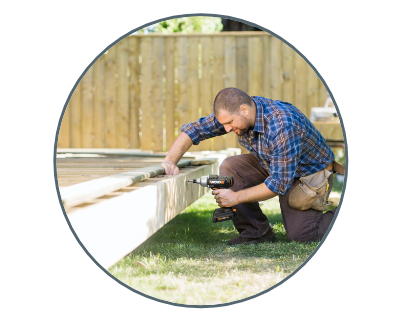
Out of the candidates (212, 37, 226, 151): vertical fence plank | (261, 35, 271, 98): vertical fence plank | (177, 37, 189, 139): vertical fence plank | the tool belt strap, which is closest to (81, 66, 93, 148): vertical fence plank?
(177, 37, 189, 139): vertical fence plank

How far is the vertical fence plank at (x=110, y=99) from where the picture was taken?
5539 mm

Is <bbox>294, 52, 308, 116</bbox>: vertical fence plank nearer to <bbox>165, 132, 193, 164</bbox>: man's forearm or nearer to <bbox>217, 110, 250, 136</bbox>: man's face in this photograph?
<bbox>165, 132, 193, 164</bbox>: man's forearm

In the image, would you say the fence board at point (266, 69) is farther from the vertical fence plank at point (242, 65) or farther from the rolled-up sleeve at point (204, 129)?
the rolled-up sleeve at point (204, 129)

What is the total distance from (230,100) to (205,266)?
36.0 inches

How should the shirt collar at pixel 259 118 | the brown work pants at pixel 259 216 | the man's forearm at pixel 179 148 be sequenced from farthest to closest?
the brown work pants at pixel 259 216
the man's forearm at pixel 179 148
the shirt collar at pixel 259 118

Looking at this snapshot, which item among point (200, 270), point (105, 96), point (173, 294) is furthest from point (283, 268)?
point (105, 96)

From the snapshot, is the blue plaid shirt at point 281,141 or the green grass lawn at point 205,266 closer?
the green grass lawn at point 205,266

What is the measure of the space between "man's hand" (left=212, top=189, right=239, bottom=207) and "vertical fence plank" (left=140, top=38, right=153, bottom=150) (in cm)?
319

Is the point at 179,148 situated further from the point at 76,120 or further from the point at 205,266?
the point at 76,120

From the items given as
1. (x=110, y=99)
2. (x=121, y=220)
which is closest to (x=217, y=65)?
(x=110, y=99)

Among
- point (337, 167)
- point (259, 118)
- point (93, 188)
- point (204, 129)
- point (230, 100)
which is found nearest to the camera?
point (93, 188)

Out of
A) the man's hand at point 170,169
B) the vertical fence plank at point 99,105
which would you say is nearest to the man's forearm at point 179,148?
the man's hand at point 170,169

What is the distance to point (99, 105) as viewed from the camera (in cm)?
557

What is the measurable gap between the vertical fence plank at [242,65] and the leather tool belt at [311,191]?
2754mm
